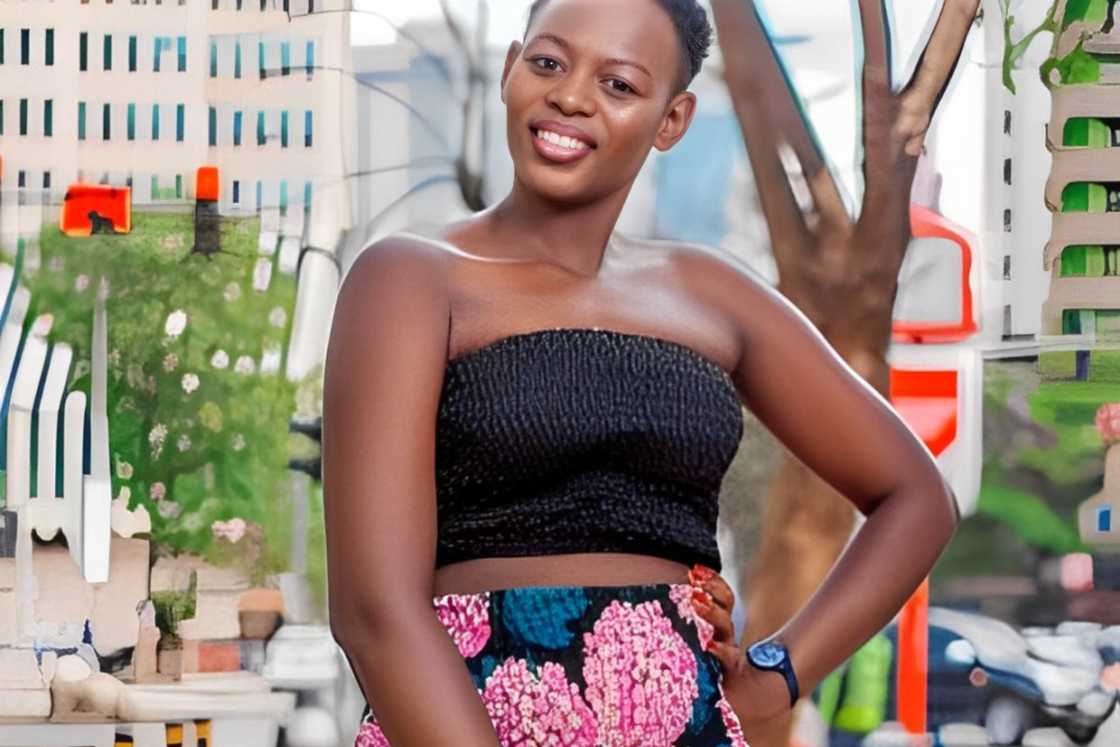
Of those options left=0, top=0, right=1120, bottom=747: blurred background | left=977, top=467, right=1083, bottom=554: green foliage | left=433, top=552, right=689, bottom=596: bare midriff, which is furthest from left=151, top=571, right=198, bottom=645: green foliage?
left=433, top=552, right=689, bottom=596: bare midriff

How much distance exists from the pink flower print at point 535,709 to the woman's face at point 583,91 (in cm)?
42

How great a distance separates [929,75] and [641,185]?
2.15 feet

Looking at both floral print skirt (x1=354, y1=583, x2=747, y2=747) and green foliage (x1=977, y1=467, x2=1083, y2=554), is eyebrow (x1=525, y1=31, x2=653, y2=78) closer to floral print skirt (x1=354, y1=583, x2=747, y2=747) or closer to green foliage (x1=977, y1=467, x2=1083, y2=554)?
floral print skirt (x1=354, y1=583, x2=747, y2=747)

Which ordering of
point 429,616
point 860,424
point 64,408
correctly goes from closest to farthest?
point 429,616 < point 860,424 < point 64,408

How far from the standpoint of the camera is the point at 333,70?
3.48 meters

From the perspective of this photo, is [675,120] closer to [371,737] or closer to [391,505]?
[391,505]

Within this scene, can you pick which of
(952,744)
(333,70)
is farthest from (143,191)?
(952,744)

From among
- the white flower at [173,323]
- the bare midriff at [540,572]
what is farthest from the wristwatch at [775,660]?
the white flower at [173,323]

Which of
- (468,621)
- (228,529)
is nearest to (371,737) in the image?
(468,621)

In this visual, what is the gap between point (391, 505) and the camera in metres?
1.28

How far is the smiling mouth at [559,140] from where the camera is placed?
1.46 metres

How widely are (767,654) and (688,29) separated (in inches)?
24.8

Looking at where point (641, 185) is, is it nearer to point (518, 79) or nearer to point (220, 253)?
point (220, 253)

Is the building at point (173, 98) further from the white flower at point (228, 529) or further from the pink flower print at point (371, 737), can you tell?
the pink flower print at point (371, 737)
